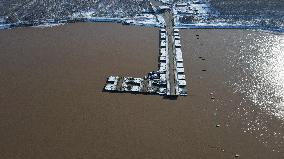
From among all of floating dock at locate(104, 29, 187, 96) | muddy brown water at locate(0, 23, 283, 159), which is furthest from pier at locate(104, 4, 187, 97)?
muddy brown water at locate(0, 23, 283, 159)

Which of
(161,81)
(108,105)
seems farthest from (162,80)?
(108,105)

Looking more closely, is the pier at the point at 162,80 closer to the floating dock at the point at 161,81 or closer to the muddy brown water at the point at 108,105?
the floating dock at the point at 161,81

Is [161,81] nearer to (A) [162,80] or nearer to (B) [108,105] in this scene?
(A) [162,80]

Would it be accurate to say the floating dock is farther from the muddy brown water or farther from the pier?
the muddy brown water

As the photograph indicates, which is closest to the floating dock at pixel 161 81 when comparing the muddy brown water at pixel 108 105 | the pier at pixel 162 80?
the pier at pixel 162 80

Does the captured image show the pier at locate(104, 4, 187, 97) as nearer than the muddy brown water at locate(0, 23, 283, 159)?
No

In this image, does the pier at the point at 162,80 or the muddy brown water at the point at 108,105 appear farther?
the pier at the point at 162,80

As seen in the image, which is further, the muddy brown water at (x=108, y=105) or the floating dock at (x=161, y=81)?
the floating dock at (x=161, y=81)
